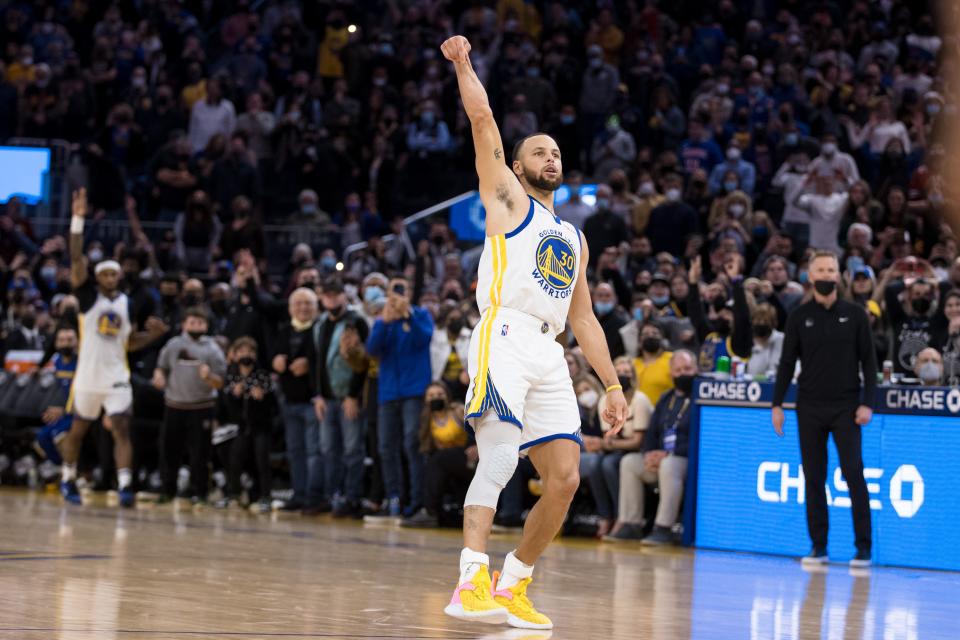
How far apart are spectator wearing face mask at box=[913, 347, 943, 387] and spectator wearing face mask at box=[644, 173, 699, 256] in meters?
5.65

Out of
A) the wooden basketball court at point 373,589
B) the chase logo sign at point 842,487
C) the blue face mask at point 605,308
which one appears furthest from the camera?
the blue face mask at point 605,308

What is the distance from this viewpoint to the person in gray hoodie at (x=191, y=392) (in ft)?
53.1

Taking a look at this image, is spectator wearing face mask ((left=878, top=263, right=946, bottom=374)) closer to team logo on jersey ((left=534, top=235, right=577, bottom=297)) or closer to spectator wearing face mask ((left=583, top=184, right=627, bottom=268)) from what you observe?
spectator wearing face mask ((left=583, top=184, right=627, bottom=268))

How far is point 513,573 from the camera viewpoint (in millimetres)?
7207

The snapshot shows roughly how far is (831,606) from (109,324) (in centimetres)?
966

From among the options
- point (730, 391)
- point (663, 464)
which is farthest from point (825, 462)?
point (663, 464)

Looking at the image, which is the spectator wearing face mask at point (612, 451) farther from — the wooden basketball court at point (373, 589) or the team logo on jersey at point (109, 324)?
the team logo on jersey at point (109, 324)

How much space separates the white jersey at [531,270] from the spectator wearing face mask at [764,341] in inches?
244

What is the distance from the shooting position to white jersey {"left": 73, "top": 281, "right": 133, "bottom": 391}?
52.9 feet

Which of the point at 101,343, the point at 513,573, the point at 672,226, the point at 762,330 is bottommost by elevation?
the point at 513,573

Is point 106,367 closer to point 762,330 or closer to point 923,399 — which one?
point 762,330

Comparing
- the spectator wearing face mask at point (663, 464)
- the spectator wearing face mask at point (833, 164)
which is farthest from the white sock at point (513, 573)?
the spectator wearing face mask at point (833, 164)

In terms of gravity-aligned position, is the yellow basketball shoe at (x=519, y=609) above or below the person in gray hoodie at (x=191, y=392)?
below

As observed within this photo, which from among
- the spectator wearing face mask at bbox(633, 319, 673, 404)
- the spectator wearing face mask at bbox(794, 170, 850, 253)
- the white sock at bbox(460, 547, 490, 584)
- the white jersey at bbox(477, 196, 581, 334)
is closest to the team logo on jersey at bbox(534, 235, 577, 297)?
the white jersey at bbox(477, 196, 581, 334)
